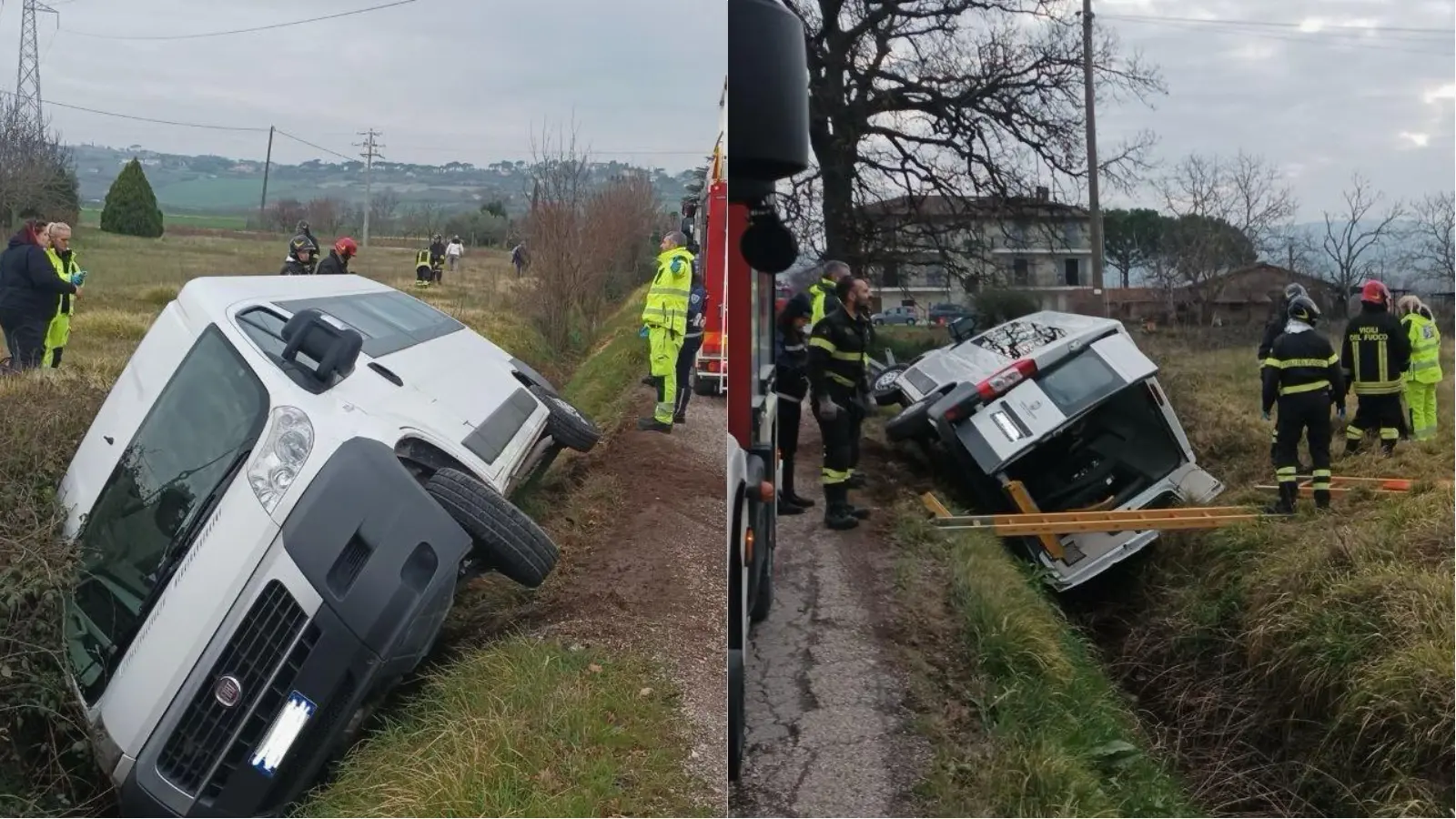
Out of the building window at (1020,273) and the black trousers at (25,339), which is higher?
the building window at (1020,273)

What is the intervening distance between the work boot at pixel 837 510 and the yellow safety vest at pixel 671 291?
3946 millimetres

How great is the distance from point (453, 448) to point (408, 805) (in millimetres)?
955

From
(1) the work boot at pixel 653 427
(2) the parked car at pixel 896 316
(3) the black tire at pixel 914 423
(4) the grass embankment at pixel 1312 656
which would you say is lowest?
(4) the grass embankment at pixel 1312 656

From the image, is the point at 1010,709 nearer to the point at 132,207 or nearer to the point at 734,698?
the point at 734,698

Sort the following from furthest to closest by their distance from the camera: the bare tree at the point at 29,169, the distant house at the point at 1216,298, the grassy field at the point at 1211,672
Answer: the distant house at the point at 1216,298 < the grassy field at the point at 1211,672 < the bare tree at the point at 29,169

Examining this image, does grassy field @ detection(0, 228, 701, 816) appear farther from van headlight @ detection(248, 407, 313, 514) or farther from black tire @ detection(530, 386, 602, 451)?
van headlight @ detection(248, 407, 313, 514)

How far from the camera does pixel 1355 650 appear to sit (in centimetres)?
540

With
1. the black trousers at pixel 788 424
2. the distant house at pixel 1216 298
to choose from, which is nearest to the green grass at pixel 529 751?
the black trousers at pixel 788 424

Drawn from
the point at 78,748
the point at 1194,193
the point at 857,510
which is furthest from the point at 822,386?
the point at 1194,193

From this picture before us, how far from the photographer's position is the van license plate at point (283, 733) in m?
2.49

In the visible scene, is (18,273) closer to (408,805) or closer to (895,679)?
(408,805)

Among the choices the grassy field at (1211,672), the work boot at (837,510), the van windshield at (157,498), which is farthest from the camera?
the work boot at (837,510)

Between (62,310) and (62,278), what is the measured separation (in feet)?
2.93

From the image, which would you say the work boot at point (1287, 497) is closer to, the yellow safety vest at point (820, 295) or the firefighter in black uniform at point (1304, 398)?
the firefighter in black uniform at point (1304, 398)
